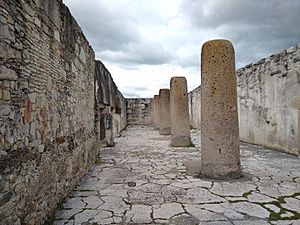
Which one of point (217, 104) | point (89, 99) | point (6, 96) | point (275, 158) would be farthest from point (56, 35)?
point (275, 158)

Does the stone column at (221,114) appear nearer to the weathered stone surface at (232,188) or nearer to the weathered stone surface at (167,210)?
the weathered stone surface at (232,188)

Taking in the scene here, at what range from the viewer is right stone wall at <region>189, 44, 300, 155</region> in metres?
6.12

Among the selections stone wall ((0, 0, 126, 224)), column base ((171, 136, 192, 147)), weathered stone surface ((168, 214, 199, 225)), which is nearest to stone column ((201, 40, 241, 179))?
weathered stone surface ((168, 214, 199, 225))

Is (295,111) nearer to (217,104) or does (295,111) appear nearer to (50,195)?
(217,104)

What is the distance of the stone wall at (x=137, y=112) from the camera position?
72.1ft

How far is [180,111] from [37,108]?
611 cm

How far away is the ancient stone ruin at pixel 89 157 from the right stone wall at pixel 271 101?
6 centimetres

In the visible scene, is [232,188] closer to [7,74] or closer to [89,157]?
[89,157]

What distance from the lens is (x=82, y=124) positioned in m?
4.51

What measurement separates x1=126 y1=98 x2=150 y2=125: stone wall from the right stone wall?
13447 millimetres

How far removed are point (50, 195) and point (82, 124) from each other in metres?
1.92

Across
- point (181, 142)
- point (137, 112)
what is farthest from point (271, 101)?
point (137, 112)

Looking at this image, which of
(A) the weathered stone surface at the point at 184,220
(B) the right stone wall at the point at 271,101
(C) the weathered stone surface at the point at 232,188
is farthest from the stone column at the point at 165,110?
(A) the weathered stone surface at the point at 184,220

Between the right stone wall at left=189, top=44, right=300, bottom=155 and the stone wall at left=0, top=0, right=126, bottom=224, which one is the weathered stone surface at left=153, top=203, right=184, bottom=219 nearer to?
the stone wall at left=0, top=0, right=126, bottom=224
